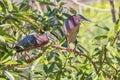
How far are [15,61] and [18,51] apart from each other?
0.13 feet

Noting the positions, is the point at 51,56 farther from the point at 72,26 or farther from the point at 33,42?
the point at 72,26

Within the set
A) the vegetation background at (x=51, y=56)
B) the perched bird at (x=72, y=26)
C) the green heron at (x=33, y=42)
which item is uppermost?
the perched bird at (x=72, y=26)

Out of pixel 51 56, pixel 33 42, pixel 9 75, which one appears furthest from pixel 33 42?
pixel 51 56

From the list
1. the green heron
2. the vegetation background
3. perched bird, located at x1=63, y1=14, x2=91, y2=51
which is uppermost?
perched bird, located at x1=63, y1=14, x2=91, y2=51

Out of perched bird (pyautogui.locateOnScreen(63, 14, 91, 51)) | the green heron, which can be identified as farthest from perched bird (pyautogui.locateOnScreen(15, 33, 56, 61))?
perched bird (pyautogui.locateOnScreen(63, 14, 91, 51))

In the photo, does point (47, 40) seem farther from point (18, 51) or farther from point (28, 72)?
point (28, 72)

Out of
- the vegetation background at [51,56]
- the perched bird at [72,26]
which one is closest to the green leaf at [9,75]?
the vegetation background at [51,56]

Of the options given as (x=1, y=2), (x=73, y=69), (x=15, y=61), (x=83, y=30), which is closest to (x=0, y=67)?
(x=15, y=61)

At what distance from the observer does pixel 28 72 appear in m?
1.22

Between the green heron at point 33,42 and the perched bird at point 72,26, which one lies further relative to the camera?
the green heron at point 33,42

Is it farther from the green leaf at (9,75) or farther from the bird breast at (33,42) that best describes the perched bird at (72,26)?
the green leaf at (9,75)

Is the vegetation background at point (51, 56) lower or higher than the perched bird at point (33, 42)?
lower

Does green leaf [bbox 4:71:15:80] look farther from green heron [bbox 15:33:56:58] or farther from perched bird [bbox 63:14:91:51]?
perched bird [bbox 63:14:91:51]

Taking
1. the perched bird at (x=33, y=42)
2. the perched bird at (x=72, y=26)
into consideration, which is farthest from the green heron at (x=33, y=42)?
the perched bird at (x=72, y=26)
